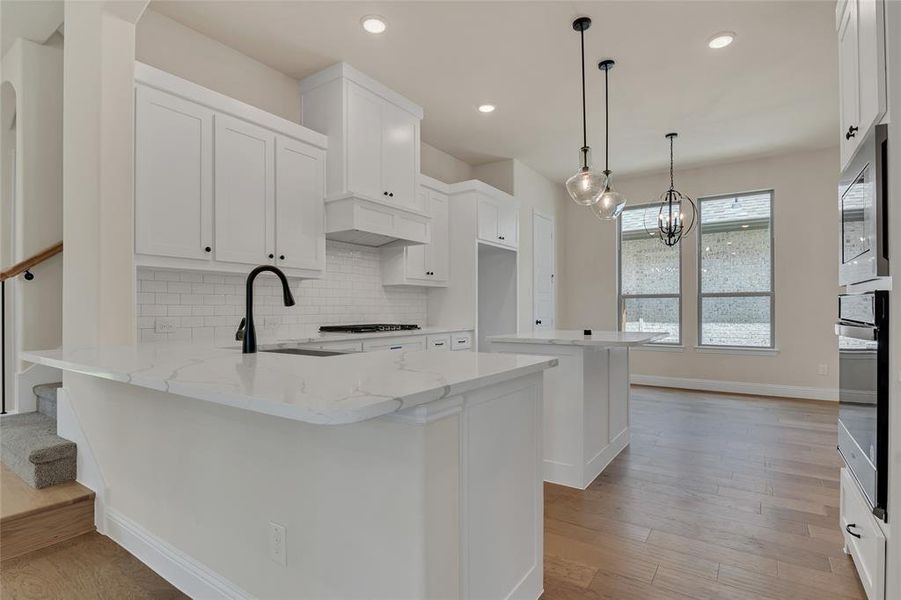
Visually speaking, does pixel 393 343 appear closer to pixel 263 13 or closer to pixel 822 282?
pixel 263 13

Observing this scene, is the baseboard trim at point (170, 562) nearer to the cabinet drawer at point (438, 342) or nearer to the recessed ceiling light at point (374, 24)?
the cabinet drawer at point (438, 342)

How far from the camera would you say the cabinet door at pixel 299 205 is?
3.36 m

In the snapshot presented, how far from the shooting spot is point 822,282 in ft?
18.3

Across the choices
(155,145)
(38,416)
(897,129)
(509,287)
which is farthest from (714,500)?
(38,416)

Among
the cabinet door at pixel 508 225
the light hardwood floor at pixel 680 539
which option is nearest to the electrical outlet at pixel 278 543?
the light hardwood floor at pixel 680 539

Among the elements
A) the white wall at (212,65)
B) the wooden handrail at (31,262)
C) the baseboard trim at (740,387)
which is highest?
the white wall at (212,65)

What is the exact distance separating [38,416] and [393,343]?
94.4 inches

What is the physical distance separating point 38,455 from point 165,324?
3.03 feet

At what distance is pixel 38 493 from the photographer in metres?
2.32

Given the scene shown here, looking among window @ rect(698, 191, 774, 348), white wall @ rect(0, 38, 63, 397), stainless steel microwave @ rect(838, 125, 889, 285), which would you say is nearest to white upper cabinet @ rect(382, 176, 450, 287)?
white wall @ rect(0, 38, 63, 397)

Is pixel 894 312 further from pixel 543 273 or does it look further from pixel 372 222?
pixel 543 273

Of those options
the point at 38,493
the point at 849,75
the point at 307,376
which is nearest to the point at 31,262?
the point at 38,493

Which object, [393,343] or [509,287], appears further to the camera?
[509,287]

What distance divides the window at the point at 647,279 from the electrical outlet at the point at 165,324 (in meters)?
5.65
